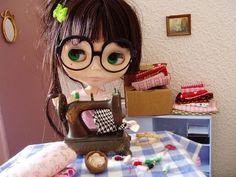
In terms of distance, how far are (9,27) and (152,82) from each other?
0.72 m

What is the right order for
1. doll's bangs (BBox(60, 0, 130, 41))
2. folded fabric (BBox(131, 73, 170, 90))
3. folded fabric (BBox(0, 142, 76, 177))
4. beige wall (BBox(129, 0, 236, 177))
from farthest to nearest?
1. beige wall (BBox(129, 0, 236, 177))
2. folded fabric (BBox(131, 73, 170, 90))
3. doll's bangs (BBox(60, 0, 130, 41))
4. folded fabric (BBox(0, 142, 76, 177))

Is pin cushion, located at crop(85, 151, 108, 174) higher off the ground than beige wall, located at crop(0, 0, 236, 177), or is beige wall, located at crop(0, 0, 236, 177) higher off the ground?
beige wall, located at crop(0, 0, 236, 177)

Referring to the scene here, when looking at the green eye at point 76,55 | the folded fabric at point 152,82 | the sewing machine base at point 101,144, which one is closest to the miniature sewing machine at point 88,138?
the sewing machine base at point 101,144

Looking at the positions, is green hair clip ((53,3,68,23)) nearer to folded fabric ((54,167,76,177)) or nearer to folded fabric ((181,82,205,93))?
folded fabric ((54,167,76,177))

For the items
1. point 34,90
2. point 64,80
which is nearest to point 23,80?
point 34,90

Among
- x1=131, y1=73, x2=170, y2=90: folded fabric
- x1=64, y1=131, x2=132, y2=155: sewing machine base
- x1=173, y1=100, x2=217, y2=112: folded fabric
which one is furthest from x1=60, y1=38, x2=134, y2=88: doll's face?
x1=173, y1=100, x2=217, y2=112: folded fabric

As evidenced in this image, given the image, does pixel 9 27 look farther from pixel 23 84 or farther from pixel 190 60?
pixel 190 60

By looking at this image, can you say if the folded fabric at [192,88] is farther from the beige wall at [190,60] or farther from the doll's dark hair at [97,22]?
the doll's dark hair at [97,22]

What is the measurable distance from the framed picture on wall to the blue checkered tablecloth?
0.56m

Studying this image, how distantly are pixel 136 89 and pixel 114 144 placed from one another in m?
0.42

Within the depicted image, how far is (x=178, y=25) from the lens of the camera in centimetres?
121

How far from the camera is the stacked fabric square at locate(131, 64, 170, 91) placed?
109cm

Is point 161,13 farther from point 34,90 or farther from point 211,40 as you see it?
point 34,90

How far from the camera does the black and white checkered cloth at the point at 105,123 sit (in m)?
0.76
